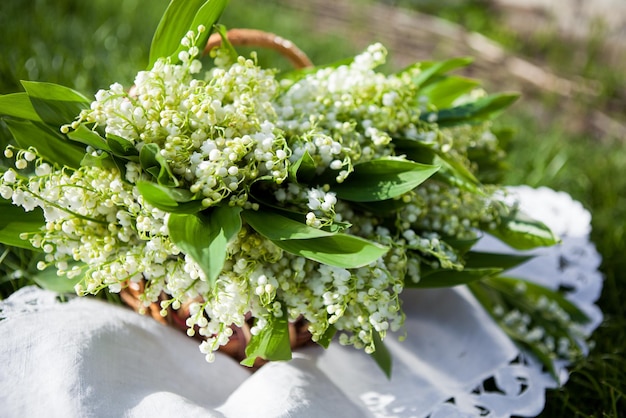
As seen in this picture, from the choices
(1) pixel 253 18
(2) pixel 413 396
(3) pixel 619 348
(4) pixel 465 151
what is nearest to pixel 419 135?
(4) pixel 465 151

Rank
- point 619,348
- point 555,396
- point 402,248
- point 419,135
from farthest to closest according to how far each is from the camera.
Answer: point 619,348 → point 555,396 → point 419,135 → point 402,248

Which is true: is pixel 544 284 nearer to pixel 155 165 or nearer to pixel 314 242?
pixel 314 242

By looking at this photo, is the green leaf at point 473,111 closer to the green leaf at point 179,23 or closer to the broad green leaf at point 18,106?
the green leaf at point 179,23

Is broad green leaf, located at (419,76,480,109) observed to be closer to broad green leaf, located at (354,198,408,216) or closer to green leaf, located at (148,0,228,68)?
broad green leaf, located at (354,198,408,216)

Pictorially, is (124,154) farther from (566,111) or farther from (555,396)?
(566,111)

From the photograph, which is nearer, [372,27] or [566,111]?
[566,111]
